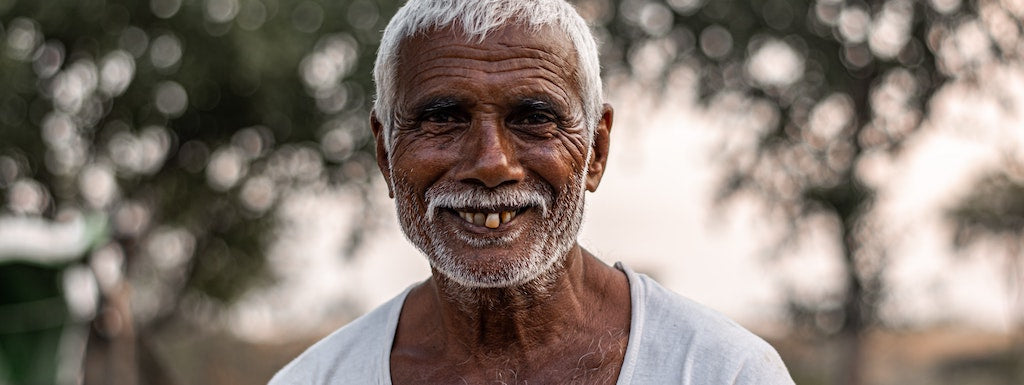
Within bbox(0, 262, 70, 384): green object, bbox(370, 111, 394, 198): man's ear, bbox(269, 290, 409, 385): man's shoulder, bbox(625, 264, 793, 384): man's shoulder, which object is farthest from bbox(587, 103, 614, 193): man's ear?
bbox(0, 262, 70, 384): green object

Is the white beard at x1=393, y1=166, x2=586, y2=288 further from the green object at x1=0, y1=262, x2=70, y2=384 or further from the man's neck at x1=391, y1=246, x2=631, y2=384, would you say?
the green object at x1=0, y1=262, x2=70, y2=384

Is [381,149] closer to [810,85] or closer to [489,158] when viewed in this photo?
[489,158]

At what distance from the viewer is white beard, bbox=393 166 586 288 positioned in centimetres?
293

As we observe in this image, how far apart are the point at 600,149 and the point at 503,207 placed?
47 cm

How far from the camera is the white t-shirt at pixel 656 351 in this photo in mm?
2857

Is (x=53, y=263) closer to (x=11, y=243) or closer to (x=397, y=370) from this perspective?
(x=11, y=243)

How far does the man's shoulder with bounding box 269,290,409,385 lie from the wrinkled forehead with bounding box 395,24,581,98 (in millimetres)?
657

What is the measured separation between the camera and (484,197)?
2.90 m

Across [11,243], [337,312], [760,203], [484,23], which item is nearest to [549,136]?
[484,23]

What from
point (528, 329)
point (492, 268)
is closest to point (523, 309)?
point (528, 329)

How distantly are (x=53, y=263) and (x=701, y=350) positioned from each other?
9.90 m

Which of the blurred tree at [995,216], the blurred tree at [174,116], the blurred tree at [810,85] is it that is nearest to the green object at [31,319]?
the blurred tree at [174,116]

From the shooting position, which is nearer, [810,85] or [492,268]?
[492,268]

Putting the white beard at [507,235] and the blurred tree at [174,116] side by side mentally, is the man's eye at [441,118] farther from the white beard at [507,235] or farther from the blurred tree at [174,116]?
the blurred tree at [174,116]
